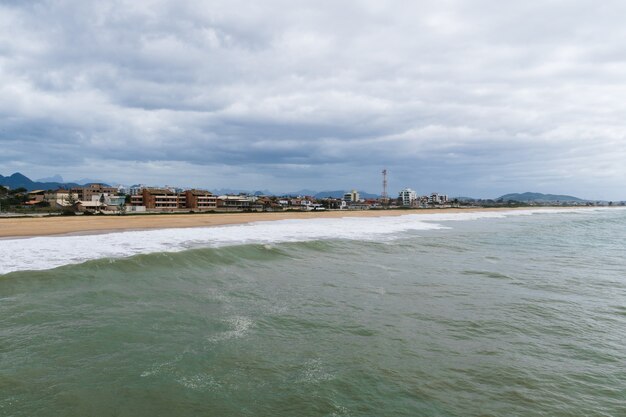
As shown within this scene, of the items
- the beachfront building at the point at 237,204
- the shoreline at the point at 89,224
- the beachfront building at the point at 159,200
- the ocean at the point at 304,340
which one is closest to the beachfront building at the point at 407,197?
the beachfront building at the point at 237,204

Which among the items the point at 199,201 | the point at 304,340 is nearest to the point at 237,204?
the point at 199,201

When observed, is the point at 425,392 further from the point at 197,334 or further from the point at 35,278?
the point at 35,278

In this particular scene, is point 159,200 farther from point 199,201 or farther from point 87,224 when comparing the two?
point 87,224

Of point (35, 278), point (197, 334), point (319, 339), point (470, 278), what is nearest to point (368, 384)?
point (319, 339)

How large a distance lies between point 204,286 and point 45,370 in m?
5.52

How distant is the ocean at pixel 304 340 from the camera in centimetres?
479

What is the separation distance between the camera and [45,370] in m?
5.41

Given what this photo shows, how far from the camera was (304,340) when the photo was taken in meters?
6.77

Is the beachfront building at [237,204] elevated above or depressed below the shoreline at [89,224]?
above

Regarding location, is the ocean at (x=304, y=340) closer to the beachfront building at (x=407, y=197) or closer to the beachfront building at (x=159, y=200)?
the beachfront building at (x=159, y=200)

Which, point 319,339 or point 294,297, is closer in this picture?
point 319,339

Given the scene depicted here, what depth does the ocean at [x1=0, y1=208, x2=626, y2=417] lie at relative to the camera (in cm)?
479

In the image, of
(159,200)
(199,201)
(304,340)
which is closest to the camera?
(304,340)

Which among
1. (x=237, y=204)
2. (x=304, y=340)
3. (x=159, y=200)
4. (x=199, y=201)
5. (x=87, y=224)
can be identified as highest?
(x=159, y=200)
